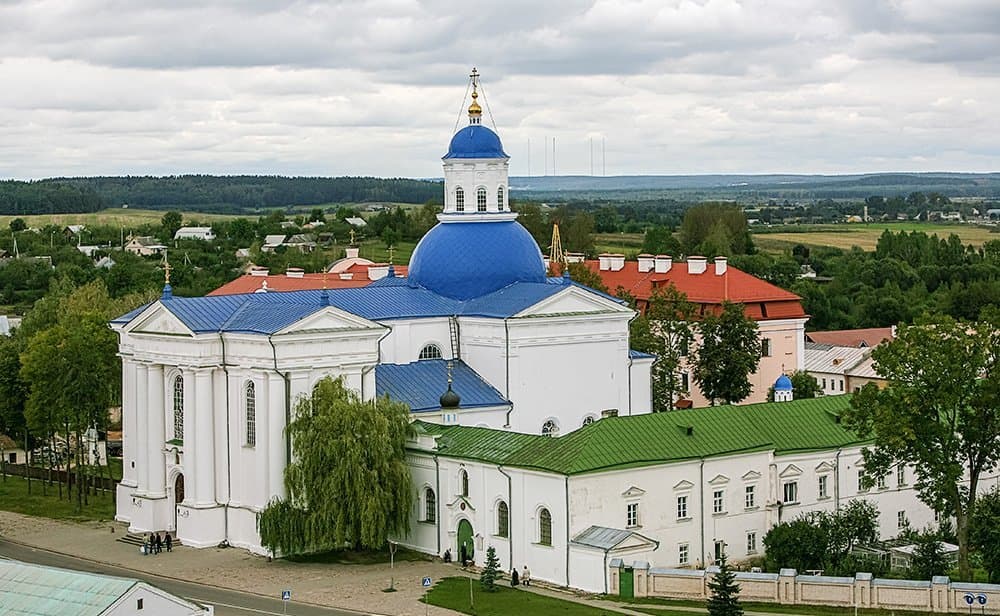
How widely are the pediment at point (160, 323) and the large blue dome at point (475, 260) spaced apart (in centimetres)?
892

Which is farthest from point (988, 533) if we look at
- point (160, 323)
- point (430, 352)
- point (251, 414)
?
point (160, 323)

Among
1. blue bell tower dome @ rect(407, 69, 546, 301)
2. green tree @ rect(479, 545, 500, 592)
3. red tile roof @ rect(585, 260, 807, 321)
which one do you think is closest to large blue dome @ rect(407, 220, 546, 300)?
blue bell tower dome @ rect(407, 69, 546, 301)

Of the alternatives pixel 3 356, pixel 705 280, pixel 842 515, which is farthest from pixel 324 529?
pixel 705 280

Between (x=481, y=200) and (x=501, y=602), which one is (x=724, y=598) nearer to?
(x=501, y=602)

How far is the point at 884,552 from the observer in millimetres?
40969

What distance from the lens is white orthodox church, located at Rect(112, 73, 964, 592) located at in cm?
3991

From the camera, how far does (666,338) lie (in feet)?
201

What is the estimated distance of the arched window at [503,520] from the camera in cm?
4028

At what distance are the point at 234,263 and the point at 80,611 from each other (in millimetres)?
100191

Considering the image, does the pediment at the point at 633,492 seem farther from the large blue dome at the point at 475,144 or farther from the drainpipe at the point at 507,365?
the large blue dome at the point at 475,144

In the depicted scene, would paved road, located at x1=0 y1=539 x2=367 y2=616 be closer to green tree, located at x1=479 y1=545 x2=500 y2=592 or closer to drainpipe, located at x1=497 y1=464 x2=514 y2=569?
green tree, located at x1=479 y1=545 x2=500 y2=592

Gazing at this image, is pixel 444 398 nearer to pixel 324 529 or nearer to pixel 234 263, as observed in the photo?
pixel 324 529

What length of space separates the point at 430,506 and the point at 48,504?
50.4ft

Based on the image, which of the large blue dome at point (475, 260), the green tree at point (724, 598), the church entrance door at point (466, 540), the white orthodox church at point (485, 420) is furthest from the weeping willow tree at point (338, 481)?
the green tree at point (724, 598)
